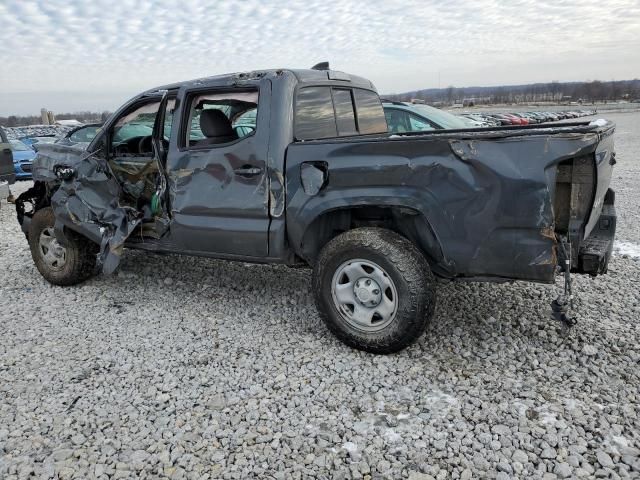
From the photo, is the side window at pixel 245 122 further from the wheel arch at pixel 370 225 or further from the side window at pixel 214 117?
the wheel arch at pixel 370 225

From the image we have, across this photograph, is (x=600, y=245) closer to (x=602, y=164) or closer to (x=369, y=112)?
(x=602, y=164)

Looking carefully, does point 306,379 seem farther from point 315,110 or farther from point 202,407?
point 315,110

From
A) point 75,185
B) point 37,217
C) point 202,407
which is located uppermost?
point 75,185

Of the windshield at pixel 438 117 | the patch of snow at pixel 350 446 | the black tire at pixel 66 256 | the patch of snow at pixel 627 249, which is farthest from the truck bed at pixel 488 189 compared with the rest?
the windshield at pixel 438 117

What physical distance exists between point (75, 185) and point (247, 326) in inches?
86.1

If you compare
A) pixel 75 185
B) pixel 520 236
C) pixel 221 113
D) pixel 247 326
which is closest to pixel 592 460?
pixel 520 236

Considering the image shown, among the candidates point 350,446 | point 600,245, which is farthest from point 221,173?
point 600,245

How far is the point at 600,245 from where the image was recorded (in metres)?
3.58

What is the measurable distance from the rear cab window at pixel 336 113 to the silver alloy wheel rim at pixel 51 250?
2.86 meters

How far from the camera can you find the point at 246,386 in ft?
10.9

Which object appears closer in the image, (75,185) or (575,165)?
(575,165)

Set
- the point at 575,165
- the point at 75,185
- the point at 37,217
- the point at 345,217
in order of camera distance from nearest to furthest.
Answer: the point at 575,165 → the point at 345,217 → the point at 75,185 → the point at 37,217

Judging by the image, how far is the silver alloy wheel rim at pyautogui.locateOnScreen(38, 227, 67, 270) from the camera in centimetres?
523

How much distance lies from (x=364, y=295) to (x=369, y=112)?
2179mm
